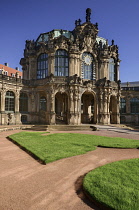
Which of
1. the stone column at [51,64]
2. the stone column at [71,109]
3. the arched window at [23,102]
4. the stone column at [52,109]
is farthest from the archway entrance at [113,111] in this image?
the arched window at [23,102]

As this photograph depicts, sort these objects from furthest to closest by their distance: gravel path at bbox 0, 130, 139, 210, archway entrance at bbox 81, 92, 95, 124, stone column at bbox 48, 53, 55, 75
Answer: archway entrance at bbox 81, 92, 95, 124 < stone column at bbox 48, 53, 55, 75 < gravel path at bbox 0, 130, 139, 210

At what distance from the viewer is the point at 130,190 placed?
5473mm

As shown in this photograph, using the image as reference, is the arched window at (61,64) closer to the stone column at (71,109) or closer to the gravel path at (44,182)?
the stone column at (71,109)

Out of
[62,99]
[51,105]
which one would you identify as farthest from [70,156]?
[62,99]

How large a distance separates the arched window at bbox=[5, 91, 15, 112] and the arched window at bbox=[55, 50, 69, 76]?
34.1ft

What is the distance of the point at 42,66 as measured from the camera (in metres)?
33.7

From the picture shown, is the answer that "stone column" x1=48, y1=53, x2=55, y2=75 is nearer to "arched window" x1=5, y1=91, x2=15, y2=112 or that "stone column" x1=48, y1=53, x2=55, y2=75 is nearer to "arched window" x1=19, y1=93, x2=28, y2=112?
"arched window" x1=19, y1=93, x2=28, y2=112

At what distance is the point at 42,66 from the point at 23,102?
9.01 m

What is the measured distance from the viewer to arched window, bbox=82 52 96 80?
113ft

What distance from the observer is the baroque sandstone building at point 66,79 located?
3073 cm

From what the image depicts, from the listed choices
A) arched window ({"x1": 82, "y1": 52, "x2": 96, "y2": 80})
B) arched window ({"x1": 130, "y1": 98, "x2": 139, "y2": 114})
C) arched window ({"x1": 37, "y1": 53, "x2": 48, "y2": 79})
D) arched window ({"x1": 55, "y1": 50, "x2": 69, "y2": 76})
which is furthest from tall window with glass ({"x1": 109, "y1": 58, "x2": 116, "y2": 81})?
arched window ({"x1": 37, "y1": 53, "x2": 48, "y2": 79})

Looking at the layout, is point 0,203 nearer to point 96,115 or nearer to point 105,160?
point 105,160

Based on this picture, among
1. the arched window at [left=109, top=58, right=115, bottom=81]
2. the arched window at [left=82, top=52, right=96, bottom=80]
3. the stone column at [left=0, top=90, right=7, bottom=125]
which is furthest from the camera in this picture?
the arched window at [left=109, top=58, right=115, bottom=81]

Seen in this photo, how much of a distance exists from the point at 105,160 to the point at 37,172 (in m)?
4.39
